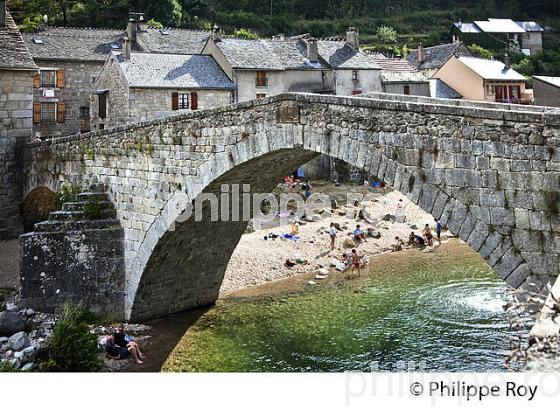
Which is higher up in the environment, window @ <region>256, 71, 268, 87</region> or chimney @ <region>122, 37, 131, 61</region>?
chimney @ <region>122, 37, 131, 61</region>

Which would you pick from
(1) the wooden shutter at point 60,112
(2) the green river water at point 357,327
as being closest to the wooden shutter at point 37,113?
(1) the wooden shutter at point 60,112

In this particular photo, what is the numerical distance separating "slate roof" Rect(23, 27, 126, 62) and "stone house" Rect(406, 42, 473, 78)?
1516cm

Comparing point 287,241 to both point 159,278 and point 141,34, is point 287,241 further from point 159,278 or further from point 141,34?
point 141,34

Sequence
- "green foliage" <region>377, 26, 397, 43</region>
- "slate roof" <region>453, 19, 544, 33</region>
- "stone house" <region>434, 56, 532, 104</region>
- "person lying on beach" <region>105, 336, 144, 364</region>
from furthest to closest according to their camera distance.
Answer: "green foliage" <region>377, 26, 397, 43</region>
"slate roof" <region>453, 19, 544, 33</region>
"stone house" <region>434, 56, 532, 104</region>
"person lying on beach" <region>105, 336, 144, 364</region>

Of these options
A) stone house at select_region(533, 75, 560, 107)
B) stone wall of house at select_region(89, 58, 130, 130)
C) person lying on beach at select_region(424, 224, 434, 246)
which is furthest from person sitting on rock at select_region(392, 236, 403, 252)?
stone wall of house at select_region(89, 58, 130, 130)

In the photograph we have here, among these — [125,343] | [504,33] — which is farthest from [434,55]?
[125,343]

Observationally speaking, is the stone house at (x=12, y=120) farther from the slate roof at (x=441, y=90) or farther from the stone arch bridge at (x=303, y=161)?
the slate roof at (x=441, y=90)

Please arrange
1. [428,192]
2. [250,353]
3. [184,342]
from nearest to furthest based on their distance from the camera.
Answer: [428,192], [250,353], [184,342]

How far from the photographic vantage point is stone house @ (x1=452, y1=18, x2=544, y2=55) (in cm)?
2903

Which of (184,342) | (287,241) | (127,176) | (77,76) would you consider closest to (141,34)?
(77,76)

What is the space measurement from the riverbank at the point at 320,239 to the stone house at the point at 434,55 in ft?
30.4

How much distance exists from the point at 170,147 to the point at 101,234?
2.45 meters

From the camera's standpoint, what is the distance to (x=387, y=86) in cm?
2916

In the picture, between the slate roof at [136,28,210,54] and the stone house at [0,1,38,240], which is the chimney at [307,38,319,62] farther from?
the stone house at [0,1,38,240]
